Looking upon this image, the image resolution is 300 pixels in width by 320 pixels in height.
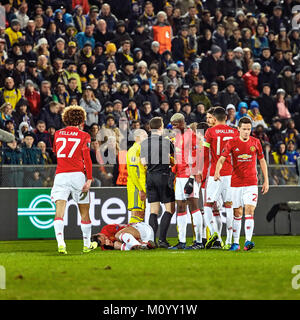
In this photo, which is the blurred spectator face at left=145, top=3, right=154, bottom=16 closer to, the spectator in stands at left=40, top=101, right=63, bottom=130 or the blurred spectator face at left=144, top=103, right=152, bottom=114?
the blurred spectator face at left=144, top=103, right=152, bottom=114

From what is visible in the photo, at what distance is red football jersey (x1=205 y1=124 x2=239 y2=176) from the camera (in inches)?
484

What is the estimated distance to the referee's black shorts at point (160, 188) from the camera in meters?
12.5

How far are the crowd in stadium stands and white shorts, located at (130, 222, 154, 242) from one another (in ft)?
16.9

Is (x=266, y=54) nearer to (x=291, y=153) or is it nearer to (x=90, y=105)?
(x=291, y=153)

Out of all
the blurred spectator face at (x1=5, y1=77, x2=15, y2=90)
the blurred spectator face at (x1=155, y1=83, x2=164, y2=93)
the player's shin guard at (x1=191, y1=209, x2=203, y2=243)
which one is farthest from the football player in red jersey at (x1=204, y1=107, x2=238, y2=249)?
the blurred spectator face at (x1=155, y1=83, x2=164, y2=93)

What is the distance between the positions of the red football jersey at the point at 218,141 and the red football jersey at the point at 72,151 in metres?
2.19

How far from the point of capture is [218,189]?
480 inches

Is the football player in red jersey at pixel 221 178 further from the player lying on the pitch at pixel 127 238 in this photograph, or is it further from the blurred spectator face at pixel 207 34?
the blurred spectator face at pixel 207 34

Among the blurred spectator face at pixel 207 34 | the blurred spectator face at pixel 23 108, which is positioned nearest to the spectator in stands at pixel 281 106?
the blurred spectator face at pixel 207 34

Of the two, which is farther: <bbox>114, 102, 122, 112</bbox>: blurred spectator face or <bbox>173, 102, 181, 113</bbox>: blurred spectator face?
<bbox>173, 102, 181, 113</bbox>: blurred spectator face

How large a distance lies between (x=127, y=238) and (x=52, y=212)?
17.8 feet

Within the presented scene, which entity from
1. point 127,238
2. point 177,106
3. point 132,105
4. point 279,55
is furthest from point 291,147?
point 127,238
